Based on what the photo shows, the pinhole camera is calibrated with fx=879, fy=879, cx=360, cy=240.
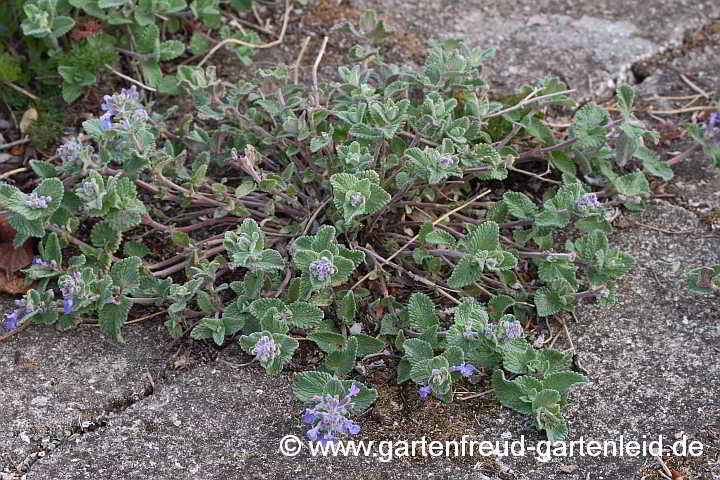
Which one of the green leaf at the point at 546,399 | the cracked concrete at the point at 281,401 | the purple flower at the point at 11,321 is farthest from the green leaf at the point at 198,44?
the green leaf at the point at 546,399

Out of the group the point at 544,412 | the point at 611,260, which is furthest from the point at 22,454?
the point at 611,260

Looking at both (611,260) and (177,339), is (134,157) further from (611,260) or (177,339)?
(611,260)

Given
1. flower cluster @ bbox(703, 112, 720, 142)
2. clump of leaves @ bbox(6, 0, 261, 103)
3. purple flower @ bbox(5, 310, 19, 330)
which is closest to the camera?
purple flower @ bbox(5, 310, 19, 330)

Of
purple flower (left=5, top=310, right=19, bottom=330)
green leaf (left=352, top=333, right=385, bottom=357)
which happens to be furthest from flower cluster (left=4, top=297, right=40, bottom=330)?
green leaf (left=352, top=333, right=385, bottom=357)

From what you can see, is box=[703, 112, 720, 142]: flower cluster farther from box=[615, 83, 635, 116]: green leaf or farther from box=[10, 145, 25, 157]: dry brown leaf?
box=[10, 145, 25, 157]: dry brown leaf

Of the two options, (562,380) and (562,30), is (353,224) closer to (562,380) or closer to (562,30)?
(562,380)
